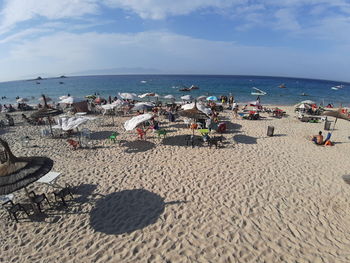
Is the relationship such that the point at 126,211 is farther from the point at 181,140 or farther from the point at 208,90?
the point at 208,90

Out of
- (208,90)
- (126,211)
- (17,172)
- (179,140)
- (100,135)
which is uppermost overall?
(17,172)

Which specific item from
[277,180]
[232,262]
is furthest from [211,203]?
[277,180]

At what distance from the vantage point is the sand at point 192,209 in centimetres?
437

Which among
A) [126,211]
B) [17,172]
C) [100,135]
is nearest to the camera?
[17,172]

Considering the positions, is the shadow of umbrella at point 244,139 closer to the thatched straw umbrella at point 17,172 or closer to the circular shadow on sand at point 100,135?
the circular shadow on sand at point 100,135

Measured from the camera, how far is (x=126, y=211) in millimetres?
5551

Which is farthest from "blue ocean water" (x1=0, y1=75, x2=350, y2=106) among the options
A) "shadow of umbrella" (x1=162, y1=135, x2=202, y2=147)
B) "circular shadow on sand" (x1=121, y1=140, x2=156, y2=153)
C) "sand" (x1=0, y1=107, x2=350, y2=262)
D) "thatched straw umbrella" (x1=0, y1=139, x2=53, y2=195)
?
"thatched straw umbrella" (x1=0, y1=139, x2=53, y2=195)

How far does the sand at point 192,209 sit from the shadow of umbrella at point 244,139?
1.14 metres

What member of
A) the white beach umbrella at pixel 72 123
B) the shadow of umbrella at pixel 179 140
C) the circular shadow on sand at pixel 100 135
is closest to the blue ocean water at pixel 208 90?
the circular shadow on sand at pixel 100 135

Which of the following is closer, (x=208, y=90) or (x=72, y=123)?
(x=72, y=123)

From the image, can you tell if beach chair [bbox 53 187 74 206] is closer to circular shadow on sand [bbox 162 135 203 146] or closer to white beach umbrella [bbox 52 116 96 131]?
white beach umbrella [bbox 52 116 96 131]

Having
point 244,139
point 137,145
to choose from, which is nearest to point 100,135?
point 137,145

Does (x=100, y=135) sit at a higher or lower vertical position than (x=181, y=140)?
lower

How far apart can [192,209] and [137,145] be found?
229 inches
